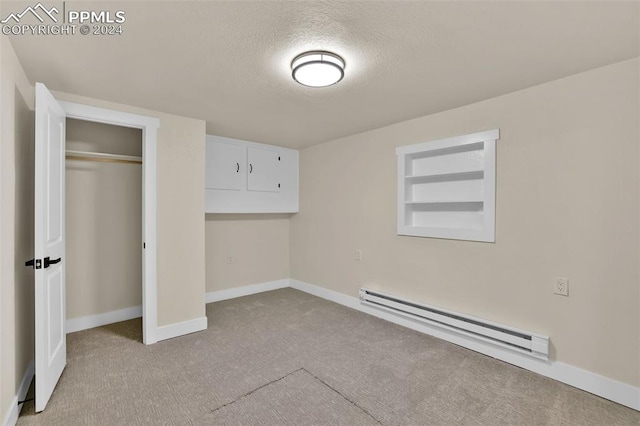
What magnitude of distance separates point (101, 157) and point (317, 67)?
291 centimetres

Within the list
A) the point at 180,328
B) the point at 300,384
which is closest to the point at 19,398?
the point at 180,328

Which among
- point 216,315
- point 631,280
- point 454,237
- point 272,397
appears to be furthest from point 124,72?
point 631,280

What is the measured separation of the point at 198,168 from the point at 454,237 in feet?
9.21

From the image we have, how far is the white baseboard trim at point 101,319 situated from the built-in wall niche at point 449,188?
11.2 feet

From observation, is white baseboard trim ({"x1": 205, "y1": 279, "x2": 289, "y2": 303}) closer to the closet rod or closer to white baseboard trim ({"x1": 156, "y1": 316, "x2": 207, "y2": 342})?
white baseboard trim ({"x1": 156, "y1": 316, "x2": 207, "y2": 342})

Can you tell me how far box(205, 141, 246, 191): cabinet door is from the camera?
13.8 feet

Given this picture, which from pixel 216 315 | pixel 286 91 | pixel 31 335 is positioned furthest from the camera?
pixel 216 315

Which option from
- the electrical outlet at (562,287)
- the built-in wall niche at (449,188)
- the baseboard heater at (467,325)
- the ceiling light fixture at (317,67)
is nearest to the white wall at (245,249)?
the baseboard heater at (467,325)

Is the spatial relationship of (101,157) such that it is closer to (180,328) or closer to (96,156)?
(96,156)

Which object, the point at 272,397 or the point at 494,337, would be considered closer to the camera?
the point at 272,397

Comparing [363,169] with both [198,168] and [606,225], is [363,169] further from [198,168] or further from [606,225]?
[606,225]

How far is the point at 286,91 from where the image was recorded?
261 centimetres

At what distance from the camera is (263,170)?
474cm

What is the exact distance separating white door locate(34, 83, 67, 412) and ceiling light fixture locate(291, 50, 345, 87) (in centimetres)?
170
